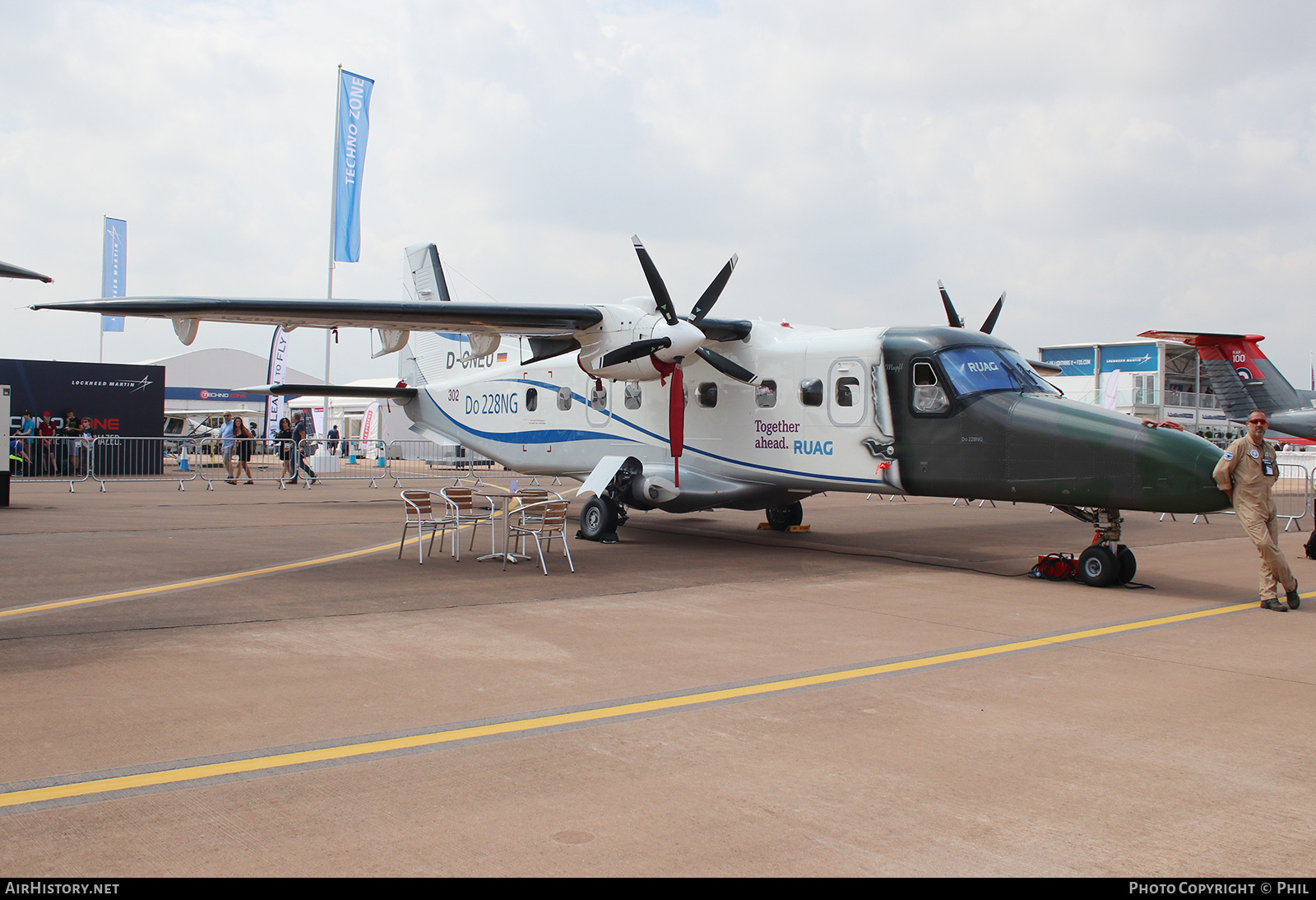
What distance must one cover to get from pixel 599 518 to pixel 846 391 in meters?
4.21

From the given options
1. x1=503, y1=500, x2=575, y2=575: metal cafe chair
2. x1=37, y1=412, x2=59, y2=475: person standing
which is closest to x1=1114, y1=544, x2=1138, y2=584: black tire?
x1=503, y1=500, x2=575, y2=575: metal cafe chair

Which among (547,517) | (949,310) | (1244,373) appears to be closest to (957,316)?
(949,310)

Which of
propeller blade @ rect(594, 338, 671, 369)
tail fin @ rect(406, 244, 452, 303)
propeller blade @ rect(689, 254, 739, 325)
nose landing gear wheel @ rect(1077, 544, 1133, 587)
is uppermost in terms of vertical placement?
tail fin @ rect(406, 244, 452, 303)

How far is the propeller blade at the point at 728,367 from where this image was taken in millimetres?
13328

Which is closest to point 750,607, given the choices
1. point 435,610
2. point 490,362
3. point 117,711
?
point 435,610

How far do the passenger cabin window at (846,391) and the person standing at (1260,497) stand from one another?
437cm

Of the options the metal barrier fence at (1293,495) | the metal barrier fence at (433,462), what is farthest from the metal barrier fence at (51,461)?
the metal barrier fence at (1293,495)

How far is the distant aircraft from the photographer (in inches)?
1069

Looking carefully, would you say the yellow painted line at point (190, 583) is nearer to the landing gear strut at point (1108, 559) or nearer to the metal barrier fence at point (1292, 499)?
the landing gear strut at point (1108, 559)

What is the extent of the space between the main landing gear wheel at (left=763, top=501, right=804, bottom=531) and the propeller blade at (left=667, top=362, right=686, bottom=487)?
96.3 inches

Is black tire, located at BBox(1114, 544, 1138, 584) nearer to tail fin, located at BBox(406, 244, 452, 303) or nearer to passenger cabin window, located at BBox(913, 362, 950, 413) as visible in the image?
passenger cabin window, located at BBox(913, 362, 950, 413)

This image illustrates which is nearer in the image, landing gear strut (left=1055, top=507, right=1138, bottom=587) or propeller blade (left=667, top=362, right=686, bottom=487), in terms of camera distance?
landing gear strut (left=1055, top=507, right=1138, bottom=587)

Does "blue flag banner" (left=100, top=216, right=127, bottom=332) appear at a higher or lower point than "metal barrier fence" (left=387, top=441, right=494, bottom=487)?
higher

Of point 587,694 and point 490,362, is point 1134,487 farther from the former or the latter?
point 490,362
